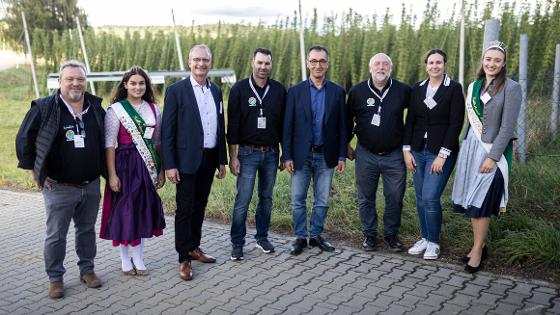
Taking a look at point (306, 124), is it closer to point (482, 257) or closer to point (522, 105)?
point (482, 257)

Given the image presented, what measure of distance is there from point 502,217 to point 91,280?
12.7ft

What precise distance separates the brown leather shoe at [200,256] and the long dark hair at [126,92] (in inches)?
57.3

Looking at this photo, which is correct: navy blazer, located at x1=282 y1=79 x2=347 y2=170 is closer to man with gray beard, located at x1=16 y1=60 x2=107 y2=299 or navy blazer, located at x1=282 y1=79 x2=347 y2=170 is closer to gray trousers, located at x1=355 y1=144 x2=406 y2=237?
gray trousers, located at x1=355 y1=144 x2=406 y2=237

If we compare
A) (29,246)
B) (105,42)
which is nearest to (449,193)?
(29,246)

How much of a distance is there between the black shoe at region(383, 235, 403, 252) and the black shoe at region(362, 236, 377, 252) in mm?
135

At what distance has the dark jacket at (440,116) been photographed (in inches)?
174

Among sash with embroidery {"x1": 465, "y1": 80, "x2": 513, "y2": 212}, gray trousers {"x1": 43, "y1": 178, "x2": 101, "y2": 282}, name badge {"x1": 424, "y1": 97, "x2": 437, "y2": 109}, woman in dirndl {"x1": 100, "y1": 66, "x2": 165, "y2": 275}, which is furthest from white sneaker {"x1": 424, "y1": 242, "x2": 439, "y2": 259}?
gray trousers {"x1": 43, "y1": 178, "x2": 101, "y2": 282}

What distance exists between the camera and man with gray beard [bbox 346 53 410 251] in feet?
15.4

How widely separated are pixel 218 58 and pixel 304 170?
43.9ft

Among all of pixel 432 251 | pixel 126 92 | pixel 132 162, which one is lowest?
pixel 432 251

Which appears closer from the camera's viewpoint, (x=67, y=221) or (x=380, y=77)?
(x=67, y=221)

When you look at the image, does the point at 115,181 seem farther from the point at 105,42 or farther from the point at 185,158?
the point at 105,42

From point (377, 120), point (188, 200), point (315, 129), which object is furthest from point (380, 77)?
point (188, 200)

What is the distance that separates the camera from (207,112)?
4465 mm
